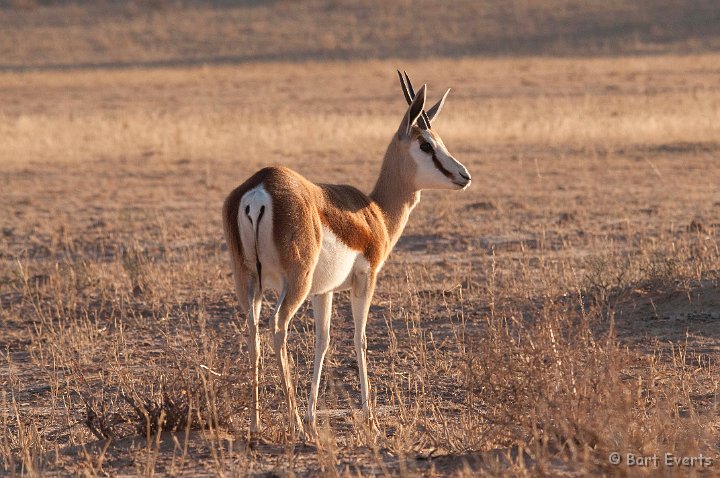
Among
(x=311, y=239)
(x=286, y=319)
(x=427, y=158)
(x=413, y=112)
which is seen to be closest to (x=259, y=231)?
(x=311, y=239)

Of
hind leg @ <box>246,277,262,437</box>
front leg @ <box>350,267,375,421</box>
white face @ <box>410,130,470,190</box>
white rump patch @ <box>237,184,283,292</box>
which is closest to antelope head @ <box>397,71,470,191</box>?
white face @ <box>410,130,470,190</box>

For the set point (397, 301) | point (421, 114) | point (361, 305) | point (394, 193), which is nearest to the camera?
point (361, 305)

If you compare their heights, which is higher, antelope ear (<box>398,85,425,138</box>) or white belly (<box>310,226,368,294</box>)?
antelope ear (<box>398,85,425,138</box>)

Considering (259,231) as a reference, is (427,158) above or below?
above

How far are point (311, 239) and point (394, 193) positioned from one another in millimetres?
1372

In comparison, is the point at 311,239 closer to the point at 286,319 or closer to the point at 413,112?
the point at 286,319

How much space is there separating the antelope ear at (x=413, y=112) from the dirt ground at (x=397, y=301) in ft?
4.31

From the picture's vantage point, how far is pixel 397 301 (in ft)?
32.0

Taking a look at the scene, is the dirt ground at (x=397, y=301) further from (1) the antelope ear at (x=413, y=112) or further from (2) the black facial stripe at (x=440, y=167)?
(1) the antelope ear at (x=413, y=112)

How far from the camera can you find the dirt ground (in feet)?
18.5

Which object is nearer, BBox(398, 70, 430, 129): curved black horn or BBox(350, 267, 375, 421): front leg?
BBox(350, 267, 375, 421): front leg

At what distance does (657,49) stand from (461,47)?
8.11 metres

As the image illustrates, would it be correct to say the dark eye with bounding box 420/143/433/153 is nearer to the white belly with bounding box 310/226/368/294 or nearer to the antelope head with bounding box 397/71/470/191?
the antelope head with bounding box 397/71/470/191

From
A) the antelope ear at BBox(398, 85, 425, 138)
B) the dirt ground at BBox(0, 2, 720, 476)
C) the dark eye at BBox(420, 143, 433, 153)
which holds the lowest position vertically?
the dirt ground at BBox(0, 2, 720, 476)
